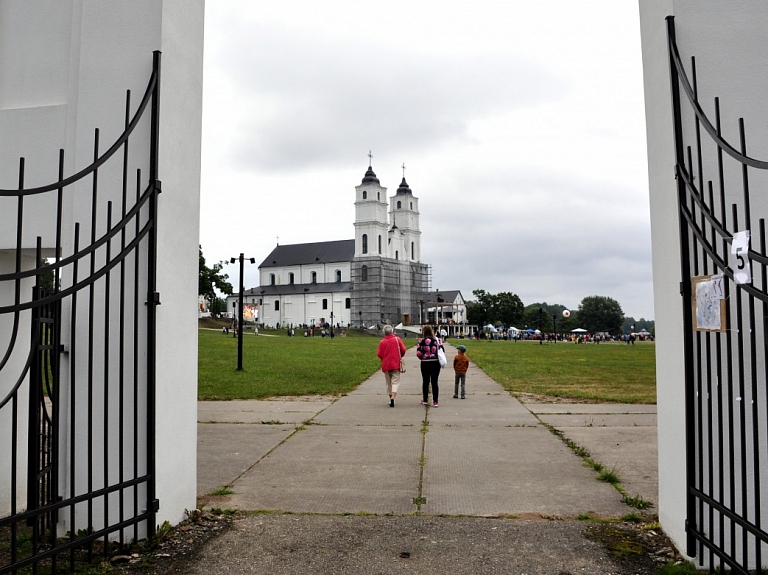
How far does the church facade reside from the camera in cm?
12888

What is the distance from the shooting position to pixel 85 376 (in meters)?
4.54

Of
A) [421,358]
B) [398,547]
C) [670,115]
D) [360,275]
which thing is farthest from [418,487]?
[360,275]

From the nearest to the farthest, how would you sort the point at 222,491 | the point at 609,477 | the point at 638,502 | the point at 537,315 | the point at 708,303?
the point at 708,303 < the point at 638,502 < the point at 222,491 < the point at 609,477 < the point at 537,315

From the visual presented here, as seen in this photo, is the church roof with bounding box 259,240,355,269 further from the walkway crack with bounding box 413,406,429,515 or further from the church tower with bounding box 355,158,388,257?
the walkway crack with bounding box 413,406,429,515

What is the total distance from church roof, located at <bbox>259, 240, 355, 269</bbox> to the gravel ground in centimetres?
13421

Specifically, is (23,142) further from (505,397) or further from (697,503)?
(505,397)

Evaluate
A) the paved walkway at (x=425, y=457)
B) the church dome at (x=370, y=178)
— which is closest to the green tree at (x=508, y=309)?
the church dome at (x=370, y=178)

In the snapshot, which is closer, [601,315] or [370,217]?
[370,217]

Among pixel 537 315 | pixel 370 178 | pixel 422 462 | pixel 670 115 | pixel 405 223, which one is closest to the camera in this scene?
pixel 670 115

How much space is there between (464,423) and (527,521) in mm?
5565

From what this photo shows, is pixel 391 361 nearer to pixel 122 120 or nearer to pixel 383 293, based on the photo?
pixel 122 120

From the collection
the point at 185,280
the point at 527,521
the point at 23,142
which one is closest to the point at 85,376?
the point at 185,280

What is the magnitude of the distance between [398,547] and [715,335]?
247 centimetres

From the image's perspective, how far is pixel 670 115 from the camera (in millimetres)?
4434
